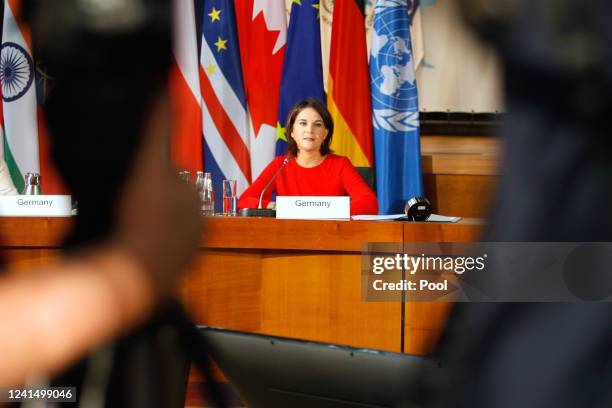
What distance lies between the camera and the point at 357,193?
10.6 feet

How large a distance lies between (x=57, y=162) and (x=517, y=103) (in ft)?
0.36

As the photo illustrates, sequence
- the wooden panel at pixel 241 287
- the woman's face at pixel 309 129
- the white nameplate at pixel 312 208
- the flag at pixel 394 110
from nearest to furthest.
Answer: the wooden panel at pixel 241 287
the white nameplate at pixel 312 208
the woman's face at pixel 309 129
the flag at pixel 394 110

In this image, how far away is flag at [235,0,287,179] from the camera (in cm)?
418

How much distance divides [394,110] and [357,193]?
94 centimetres

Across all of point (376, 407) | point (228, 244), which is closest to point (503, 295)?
point (376, 407)

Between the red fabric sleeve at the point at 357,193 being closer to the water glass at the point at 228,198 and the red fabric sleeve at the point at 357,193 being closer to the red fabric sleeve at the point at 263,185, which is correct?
the red fabric sleeve at the point at 263,185

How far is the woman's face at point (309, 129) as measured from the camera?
334 cm

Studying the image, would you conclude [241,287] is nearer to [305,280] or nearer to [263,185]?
[305,280]

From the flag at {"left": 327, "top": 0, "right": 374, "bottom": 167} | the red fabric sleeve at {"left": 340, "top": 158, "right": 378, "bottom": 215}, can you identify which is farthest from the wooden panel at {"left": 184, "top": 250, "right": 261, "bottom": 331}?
the flag at {"left": 327, "top": 0, "right": 374, "bottom": 167}

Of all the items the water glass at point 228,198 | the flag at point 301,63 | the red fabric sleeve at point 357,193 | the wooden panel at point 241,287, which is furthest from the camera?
the flag at point 301,63

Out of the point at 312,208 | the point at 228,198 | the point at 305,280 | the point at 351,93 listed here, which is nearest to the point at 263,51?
the point at 351,93

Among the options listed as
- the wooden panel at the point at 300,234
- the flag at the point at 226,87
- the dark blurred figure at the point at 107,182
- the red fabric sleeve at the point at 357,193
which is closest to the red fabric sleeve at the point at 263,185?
the red fabric sleeve at the point at 357,193

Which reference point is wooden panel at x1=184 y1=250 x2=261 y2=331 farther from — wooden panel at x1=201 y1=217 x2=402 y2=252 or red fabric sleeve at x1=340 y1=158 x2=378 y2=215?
red fabric sleeve at x1=340 y1=158 x2=378 y2=215

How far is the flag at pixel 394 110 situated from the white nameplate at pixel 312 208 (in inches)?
56.7
